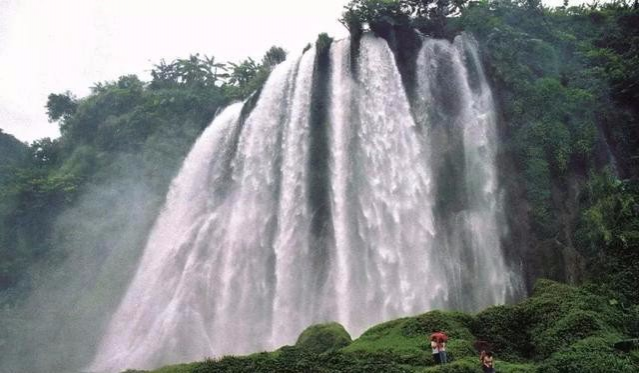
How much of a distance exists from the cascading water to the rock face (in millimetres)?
6371

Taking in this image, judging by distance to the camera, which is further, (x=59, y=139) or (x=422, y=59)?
(x=59, y=139)

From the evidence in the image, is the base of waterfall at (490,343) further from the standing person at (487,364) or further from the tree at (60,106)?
the tree at (60,106)

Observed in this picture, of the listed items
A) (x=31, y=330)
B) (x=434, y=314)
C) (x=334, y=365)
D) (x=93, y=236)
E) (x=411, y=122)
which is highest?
(x=411, y=122)

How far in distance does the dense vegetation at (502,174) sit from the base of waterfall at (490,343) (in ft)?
0.17

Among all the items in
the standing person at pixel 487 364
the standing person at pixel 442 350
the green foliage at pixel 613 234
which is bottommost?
the standing person at pixel 487 364

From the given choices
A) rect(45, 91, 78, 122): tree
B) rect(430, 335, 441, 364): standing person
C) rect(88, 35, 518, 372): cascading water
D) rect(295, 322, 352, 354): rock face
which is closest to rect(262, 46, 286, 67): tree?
rect(88, 35, 518, 372): cascading water

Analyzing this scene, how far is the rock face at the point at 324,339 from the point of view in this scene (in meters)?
16.1

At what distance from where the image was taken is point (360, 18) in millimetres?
30750

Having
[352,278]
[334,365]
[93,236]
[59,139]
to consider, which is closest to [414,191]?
[352,278]

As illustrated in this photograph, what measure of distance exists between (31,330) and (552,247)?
26273mm

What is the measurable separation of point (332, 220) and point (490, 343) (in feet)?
40.4

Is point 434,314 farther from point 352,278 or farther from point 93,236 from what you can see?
point 93,236

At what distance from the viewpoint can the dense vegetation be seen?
14.6 meters

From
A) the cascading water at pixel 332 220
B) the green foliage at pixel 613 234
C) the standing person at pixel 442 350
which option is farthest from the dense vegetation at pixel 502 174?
the cascading water at pixel 332 220
